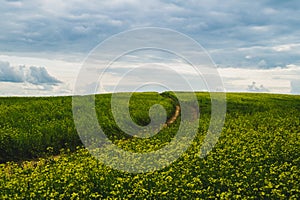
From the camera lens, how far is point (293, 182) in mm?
15258

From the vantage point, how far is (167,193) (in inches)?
544

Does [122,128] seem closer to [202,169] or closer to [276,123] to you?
[276,123]

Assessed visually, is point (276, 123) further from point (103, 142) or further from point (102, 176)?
point (102, 176)

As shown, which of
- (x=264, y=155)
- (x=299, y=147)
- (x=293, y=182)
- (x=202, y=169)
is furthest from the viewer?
(x=299, y=147)

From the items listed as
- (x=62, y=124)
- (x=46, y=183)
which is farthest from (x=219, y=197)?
(x=62, y=124)

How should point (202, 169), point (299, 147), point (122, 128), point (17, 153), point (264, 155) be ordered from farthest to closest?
point (122, 128) < point (17, 153) < point (299, 147) < point (264, 155) < point (202, 169)

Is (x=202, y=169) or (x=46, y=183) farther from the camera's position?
(x=202, y=169)

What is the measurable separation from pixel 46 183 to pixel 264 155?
11.2 metres

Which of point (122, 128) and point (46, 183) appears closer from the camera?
point (46, 183)

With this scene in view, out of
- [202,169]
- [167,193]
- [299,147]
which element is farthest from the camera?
[299,147]

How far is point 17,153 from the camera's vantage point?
2578cm

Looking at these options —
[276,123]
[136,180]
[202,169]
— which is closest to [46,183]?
[136,180]

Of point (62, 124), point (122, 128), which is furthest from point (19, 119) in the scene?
point (122, 128)

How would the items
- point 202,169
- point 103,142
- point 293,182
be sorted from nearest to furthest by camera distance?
point 293,182 < point 202,169 < point 103,142
